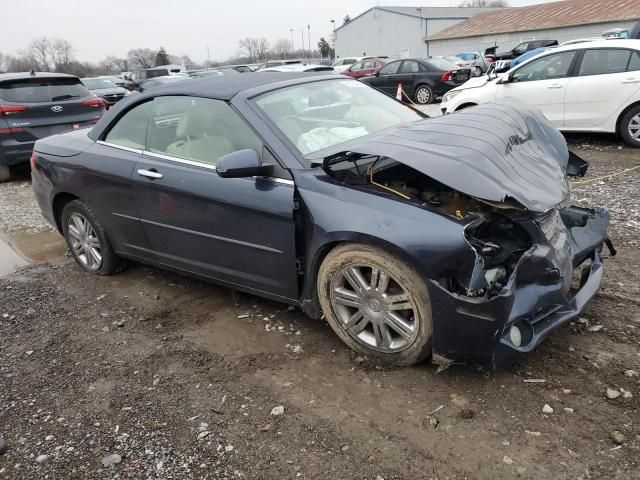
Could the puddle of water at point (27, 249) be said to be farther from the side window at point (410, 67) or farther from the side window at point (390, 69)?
the side window at point (390, 69)

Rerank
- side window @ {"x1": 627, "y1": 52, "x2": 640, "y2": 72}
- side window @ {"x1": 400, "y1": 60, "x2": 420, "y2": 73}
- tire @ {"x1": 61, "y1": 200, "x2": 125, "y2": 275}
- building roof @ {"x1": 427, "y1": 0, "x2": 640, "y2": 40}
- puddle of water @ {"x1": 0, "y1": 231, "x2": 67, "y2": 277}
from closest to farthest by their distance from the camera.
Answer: tire @ {"x1": 61, "y1": 200, "x2": 125, "y2": 275} → puddle of water @ {"x1": 0, "y1": 231, "x2": 67, "y2": 277} → side window @ {"x1": 627, "y1": 52, "x2": 640, "y2": 72} → side window @ {"x1": 400, "y1": 60, "x2": 420, "y2": 73} → building roof @ {"x1": 427, "y1": 0, "x2": 640, "y2": 40}

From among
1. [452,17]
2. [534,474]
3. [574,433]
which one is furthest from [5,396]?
[452,17]

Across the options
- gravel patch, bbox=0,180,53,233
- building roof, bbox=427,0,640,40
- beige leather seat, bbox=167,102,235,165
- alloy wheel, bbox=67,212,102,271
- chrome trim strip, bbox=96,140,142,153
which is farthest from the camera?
building roof, bbox=427,0,640,40

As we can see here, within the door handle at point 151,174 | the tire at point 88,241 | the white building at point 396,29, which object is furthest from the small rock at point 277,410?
the white building at point 396,29

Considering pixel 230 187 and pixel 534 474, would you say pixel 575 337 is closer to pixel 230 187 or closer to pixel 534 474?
pixel 534 474

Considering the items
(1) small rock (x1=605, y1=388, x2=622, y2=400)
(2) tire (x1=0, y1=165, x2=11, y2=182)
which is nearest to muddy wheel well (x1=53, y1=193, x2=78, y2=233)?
(1) small rock (x1=605, y1=388, x2=622, y2=400)

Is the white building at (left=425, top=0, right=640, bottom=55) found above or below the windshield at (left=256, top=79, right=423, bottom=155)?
above

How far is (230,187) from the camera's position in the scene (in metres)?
3.37

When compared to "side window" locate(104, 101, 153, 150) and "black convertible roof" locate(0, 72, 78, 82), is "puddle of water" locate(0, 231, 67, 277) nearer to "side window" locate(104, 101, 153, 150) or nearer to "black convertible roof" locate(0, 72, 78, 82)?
"side window" locate(104, 101, 153, 150)

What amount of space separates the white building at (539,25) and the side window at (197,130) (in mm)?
36435

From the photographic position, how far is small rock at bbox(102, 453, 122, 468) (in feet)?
8.29

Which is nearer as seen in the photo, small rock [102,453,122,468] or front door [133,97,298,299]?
small rock [102,453,122,468]

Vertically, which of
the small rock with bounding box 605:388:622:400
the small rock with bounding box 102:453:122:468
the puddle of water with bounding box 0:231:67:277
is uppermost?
the puddle of water with bounding box 0:231:67:277

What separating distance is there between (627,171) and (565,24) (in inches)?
1358
